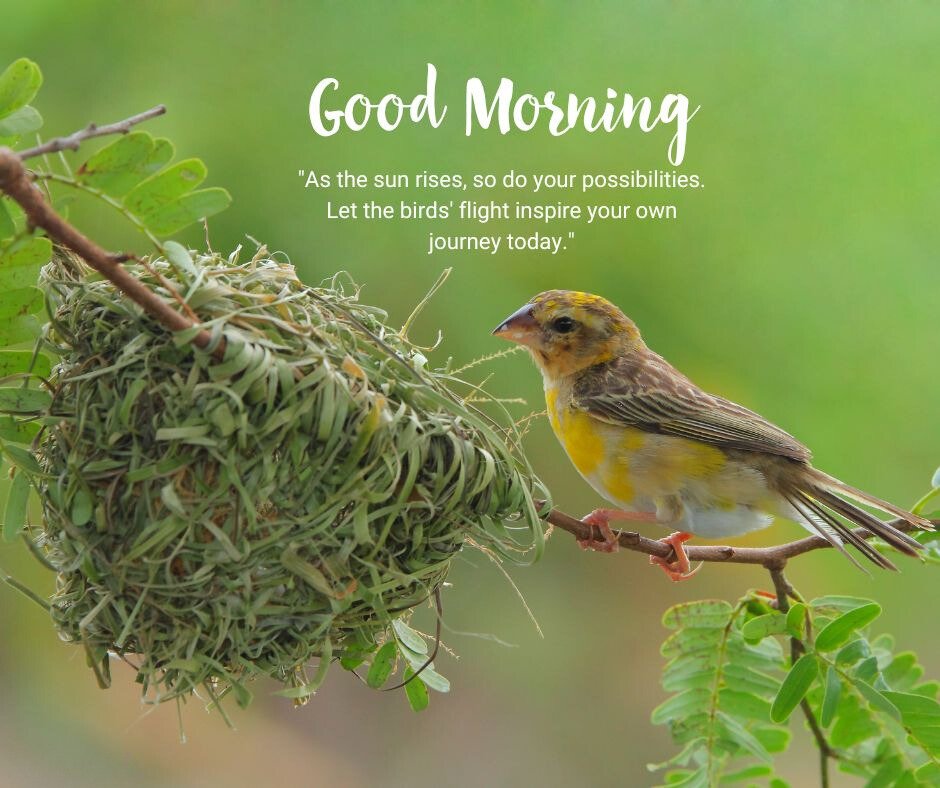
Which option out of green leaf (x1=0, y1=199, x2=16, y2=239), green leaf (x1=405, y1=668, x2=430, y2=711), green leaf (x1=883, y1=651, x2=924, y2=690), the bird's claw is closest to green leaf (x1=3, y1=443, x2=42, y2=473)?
green leaf (x1=0, y1=199, x2=16, y2=239)

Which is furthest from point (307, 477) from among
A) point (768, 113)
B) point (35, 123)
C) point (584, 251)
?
point (768, 113)

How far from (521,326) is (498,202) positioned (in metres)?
2.20

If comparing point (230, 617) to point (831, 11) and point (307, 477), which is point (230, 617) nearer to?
point (307, 477)

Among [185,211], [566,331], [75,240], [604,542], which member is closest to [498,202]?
[566,331]

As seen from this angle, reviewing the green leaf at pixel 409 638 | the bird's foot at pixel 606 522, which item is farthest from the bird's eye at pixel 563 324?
the green leaf at pixel 409 638

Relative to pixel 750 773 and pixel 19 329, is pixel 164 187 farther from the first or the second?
pixel 750 773

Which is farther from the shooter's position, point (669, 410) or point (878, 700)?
point (669, 410)

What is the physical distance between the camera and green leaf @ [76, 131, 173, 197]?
71.4 inches

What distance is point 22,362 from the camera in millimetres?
2023

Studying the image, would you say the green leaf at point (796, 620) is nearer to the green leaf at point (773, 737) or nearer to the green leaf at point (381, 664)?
the green leaf at point (773, 737)

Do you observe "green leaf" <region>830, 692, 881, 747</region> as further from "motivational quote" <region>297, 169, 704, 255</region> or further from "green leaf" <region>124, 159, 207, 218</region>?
"motivational quote" <region>297, 169, 704, 255</region>

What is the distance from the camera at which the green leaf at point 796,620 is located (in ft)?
8.37

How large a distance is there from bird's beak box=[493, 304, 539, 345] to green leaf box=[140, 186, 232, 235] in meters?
1.47

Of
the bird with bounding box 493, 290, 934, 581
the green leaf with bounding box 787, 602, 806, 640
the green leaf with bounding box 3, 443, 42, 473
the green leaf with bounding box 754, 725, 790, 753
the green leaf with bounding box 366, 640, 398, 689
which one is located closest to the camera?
the green leaf with bounding box 3, 443, 42, 473
